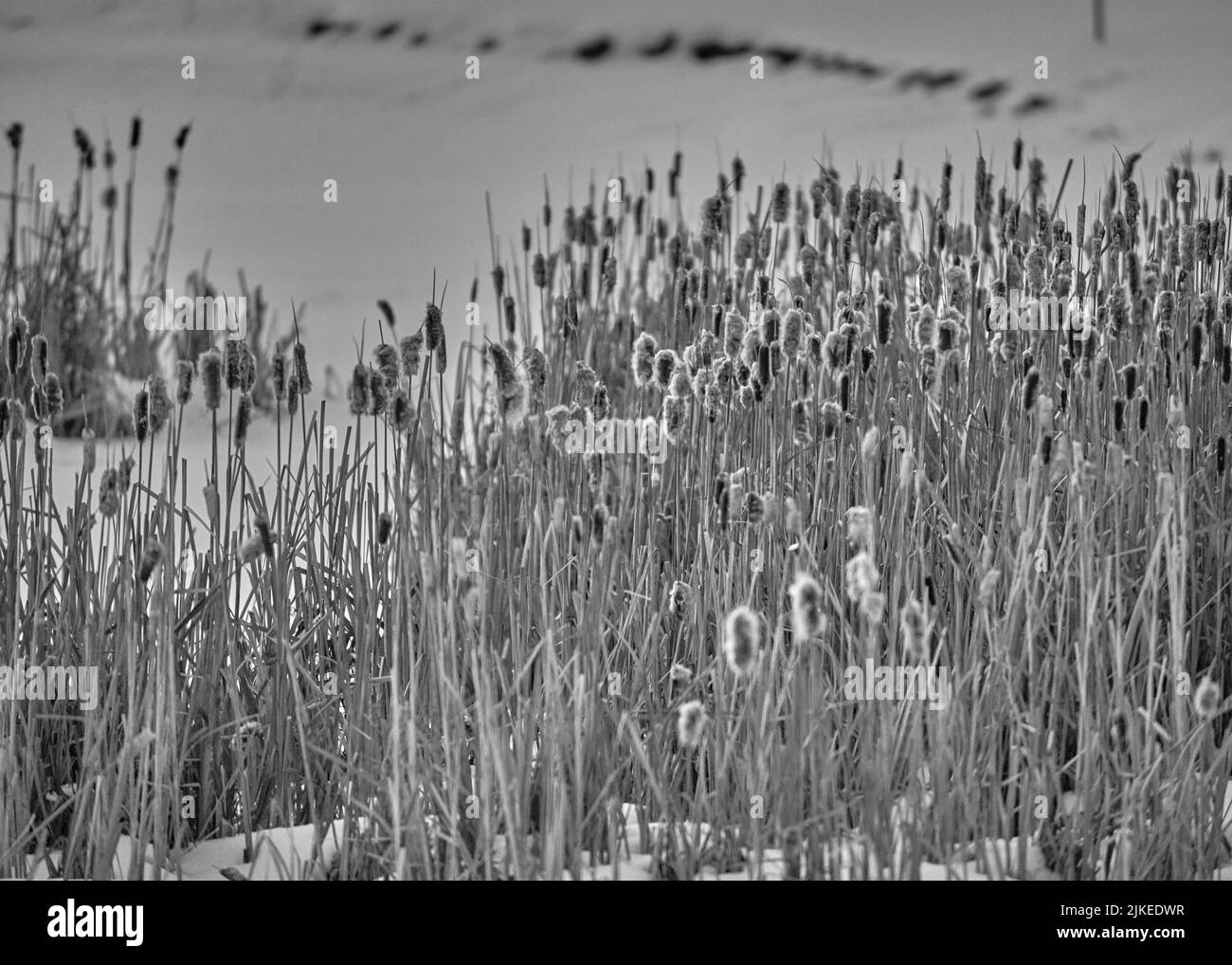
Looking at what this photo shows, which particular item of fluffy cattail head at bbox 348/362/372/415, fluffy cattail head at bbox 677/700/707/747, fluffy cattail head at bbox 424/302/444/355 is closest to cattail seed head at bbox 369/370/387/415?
fluffy cattail head at bbox 348/362/372/415

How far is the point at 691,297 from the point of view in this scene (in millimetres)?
3592

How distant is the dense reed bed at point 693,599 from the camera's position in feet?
6.95

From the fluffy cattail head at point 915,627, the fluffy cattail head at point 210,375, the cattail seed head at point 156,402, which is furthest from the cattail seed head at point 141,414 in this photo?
the fluffy cattail head at point 915,627

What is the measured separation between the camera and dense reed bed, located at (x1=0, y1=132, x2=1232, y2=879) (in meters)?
2.12

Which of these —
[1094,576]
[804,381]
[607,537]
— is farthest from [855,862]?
[804,381]

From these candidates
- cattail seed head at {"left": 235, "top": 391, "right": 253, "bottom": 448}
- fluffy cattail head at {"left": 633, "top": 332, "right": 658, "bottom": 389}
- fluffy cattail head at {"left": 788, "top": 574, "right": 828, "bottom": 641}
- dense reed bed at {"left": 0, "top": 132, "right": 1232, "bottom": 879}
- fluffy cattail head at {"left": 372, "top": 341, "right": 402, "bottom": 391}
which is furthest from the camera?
fluffy cattail head at {"left": 633, "top": 332, "right": 658, "bottom": 389}

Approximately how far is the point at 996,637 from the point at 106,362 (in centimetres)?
307

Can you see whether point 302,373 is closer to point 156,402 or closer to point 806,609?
point 156,402

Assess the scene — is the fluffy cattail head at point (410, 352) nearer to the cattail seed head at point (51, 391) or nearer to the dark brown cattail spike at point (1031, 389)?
the cattail seed head at point (51, 391)

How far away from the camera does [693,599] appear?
261 cm

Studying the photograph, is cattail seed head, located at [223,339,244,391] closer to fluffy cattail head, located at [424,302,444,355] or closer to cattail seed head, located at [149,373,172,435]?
cattail seed head, located at [149,373,172,435]

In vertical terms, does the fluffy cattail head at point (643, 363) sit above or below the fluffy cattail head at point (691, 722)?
above

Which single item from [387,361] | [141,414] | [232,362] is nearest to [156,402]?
[141,414]

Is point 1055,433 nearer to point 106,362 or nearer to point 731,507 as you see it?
point 731,507
